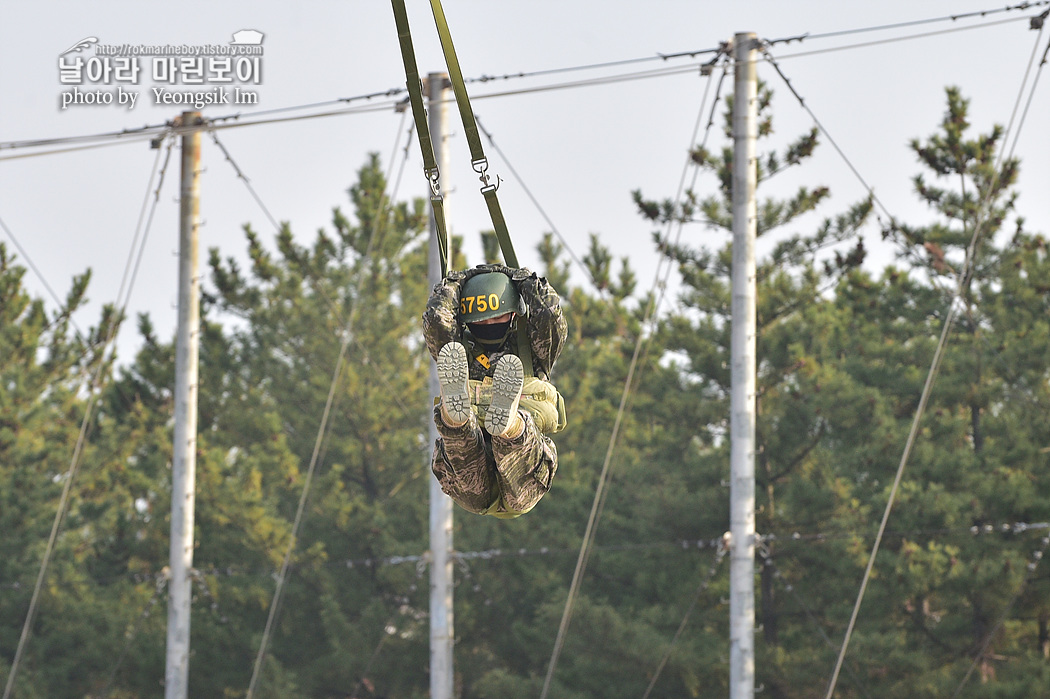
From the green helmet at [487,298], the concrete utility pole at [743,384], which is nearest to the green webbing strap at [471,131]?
the green helmet at [487,298]

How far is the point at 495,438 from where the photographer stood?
271 inches

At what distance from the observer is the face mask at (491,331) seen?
7.24m

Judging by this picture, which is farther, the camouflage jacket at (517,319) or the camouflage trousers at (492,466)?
the camouflage jacket at (517,319)

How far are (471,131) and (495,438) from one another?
145 centimetres

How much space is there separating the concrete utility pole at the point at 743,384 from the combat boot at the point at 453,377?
703 centimetres

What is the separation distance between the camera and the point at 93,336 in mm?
30531

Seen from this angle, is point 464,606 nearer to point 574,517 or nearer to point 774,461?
point 574,517

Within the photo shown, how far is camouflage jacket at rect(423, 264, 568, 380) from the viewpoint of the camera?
7016mm

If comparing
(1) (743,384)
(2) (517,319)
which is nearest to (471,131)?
(2) (517,319)

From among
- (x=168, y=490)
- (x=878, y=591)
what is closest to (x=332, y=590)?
(x=168, y=490)

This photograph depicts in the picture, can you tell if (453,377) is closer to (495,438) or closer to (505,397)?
(505,397)

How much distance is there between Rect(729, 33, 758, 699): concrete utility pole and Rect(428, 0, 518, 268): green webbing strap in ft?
21.2

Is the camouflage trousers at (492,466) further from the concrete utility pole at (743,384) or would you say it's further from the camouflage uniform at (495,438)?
the concrete utility pole at (743,384)

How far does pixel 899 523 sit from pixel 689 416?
346 cm
